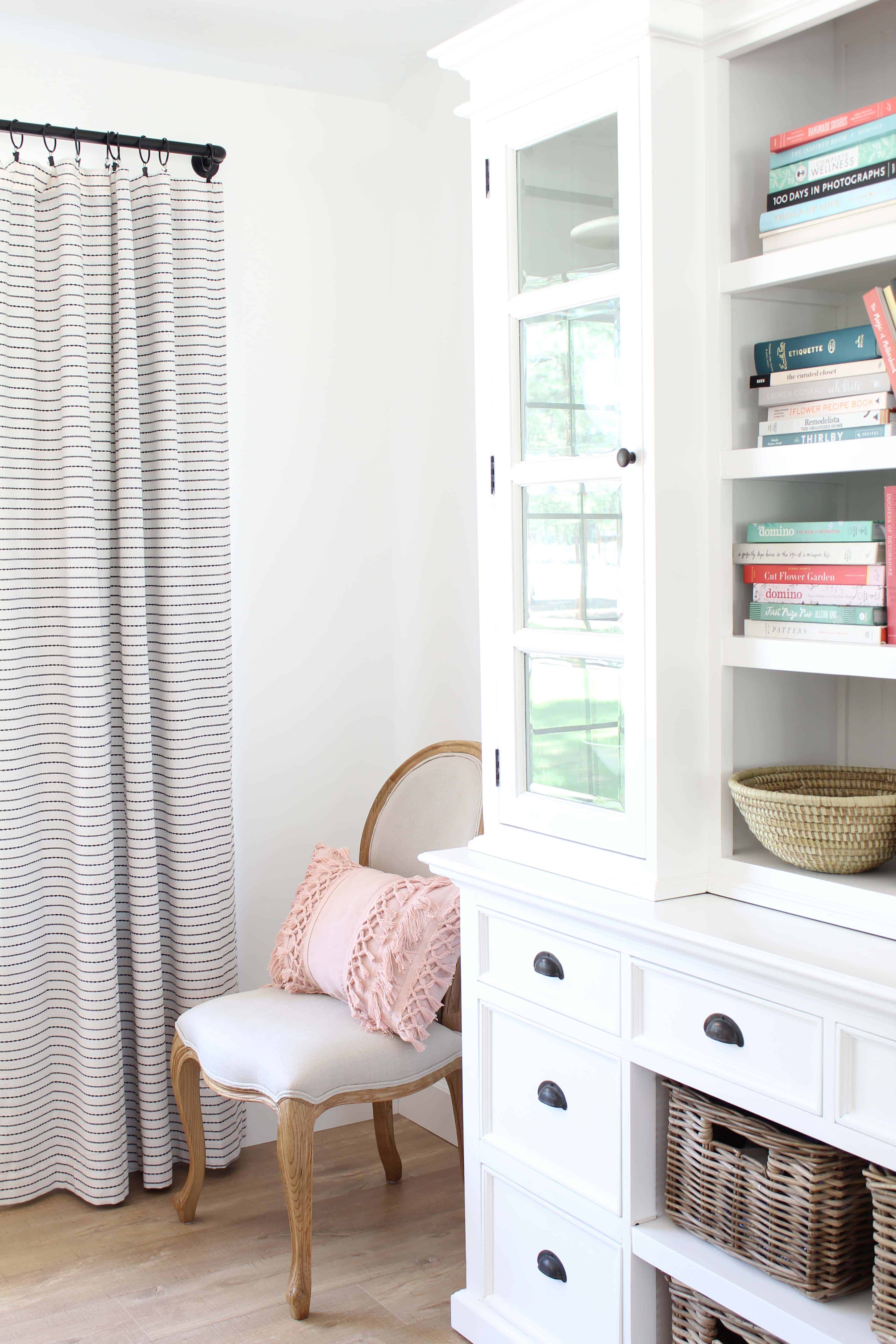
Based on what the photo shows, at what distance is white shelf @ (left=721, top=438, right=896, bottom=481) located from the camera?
1.57m

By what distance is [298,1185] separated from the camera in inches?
88.2

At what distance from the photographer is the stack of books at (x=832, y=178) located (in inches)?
61.7

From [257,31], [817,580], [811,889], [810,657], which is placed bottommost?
Result: [811,889]

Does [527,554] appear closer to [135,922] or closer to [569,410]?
[569,410]

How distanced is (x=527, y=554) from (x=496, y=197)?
61 cm

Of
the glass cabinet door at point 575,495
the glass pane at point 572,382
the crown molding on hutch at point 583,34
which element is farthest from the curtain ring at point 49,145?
the glass pane at point 572,382

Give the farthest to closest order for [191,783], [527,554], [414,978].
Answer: [191,783], [414,978], [527,554]

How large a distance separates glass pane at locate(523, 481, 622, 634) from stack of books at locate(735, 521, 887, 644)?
0.20 meters

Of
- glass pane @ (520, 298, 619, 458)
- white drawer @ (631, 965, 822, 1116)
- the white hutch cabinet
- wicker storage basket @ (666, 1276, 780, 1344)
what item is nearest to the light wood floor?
the white hutch cabinet

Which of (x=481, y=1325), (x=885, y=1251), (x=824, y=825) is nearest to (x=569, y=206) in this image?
(x=824, y=825)

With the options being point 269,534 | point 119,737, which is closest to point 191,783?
point 119,737

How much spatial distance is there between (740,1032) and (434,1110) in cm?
168

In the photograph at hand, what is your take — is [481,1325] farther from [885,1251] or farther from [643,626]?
[643,626]

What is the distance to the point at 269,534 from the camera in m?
3.07
